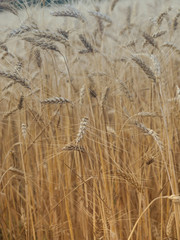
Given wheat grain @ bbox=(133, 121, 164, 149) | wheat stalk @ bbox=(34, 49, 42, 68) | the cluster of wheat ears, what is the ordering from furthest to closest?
wheat stalk @ bbox=(34, 49, 42, 68) → the cluster of wheat ears → wheat grain @ bbox=(133, 121, 164, 149)

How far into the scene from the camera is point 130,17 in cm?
395

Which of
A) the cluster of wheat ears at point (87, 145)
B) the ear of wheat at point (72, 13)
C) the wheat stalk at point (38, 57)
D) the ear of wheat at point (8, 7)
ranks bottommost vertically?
the cluster of wheat ears at point (87, 145)

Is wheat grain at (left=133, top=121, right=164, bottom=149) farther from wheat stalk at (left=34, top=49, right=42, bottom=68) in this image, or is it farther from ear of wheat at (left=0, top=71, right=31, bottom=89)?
wheat stalk at (left=34, top=49, right=42, bottom=68)

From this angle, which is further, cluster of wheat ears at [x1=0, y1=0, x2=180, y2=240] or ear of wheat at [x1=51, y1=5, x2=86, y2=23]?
ear of wheat at [x1=51, y1=5, x2=86, y2=23]

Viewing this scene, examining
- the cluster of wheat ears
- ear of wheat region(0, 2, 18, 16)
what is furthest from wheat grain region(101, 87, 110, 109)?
ear of wheat region(0, 2, 18, 16)

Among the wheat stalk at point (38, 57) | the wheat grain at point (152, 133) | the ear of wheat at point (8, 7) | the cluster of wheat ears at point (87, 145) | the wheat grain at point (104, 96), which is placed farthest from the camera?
the ear of wheat at point (8, 7)

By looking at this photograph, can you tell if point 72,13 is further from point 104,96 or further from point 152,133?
point 152,133

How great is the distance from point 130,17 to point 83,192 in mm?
2739

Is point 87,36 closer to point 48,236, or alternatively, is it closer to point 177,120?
point 177,120

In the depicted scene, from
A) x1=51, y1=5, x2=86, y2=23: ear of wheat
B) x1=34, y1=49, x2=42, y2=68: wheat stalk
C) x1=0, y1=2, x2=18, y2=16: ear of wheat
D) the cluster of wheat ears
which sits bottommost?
the cluster of wheat ears

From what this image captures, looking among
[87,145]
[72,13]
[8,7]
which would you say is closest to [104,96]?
[87,145]

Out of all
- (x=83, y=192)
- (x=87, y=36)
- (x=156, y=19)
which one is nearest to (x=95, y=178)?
(x=83, y=192)

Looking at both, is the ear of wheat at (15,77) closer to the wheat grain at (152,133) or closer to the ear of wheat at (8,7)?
the wheat grain at (152,133)

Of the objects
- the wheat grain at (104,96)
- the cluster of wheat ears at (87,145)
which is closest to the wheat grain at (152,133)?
the cluster of wheat ears at (87,145)
